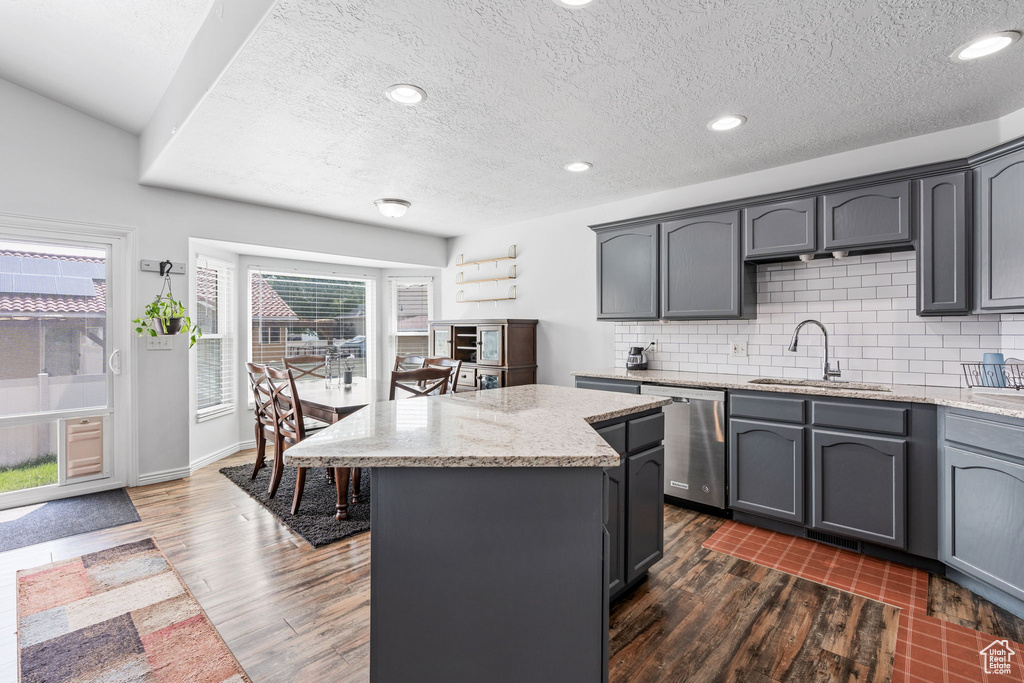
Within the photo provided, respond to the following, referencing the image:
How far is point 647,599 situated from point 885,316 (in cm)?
235

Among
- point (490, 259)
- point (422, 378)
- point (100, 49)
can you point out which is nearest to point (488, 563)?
point (422, 378)

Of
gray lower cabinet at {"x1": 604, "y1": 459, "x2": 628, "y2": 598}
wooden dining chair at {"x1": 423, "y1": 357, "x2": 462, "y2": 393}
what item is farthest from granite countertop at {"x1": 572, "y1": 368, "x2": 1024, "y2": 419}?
gray lower cabinet at {"x1": 604, "y1": 459, "x2": 628, "y2": 598}

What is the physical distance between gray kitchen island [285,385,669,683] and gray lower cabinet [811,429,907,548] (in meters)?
2.03

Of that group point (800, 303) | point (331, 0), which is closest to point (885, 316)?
point (800, 303)

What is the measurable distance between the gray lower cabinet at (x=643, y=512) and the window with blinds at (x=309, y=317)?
3700 millimetres

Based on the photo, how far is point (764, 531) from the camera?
2928mm

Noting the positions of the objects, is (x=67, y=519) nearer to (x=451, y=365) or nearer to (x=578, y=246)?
(x=451, y=365)

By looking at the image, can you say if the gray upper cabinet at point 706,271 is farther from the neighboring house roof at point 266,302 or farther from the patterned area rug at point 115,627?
the neighboring house roof at point 266,302

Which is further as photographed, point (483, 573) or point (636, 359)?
point (636, 359)

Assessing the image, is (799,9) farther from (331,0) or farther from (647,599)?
(647,599)

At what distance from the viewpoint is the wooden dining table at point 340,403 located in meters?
2.97

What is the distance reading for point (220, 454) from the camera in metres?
4.58

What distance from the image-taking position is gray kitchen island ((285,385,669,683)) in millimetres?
1266

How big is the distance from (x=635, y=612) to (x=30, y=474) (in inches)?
168
